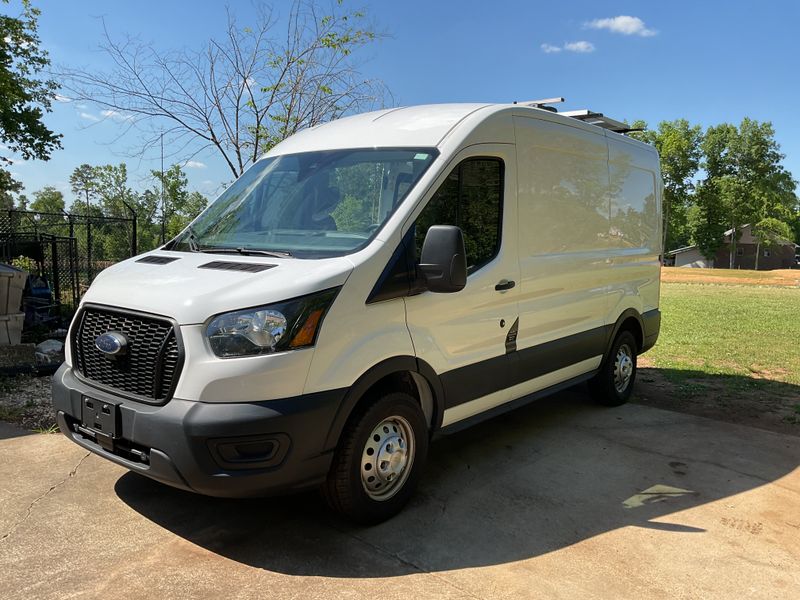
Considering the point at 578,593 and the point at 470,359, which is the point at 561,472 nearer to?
the point at 470,359

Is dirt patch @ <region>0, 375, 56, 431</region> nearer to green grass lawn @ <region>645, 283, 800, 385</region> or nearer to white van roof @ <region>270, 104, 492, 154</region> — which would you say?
white van roof @ <region>270, 104, 492, 154</region>

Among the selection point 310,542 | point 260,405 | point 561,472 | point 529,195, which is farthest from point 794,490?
point 260,405

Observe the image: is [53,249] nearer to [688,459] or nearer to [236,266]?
[236,266]

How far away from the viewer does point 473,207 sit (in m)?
4.01

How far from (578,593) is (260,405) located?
179 centimetres

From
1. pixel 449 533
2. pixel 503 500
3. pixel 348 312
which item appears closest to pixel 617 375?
pixel 503 500

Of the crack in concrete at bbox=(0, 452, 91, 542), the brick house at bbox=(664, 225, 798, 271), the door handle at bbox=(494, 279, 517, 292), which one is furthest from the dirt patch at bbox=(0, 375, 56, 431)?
the brick house at bbox=(664, 225, 798, 271)

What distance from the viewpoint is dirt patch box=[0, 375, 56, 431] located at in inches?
204

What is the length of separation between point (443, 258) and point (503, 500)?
1.71m

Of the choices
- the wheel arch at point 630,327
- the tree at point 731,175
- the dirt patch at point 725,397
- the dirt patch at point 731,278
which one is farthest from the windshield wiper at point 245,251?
the tree at point 731,175

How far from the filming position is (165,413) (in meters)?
2.93

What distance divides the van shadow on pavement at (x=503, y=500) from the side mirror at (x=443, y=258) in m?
1.44

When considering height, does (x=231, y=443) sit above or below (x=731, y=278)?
above

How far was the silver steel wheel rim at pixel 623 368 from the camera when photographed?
6250mm
